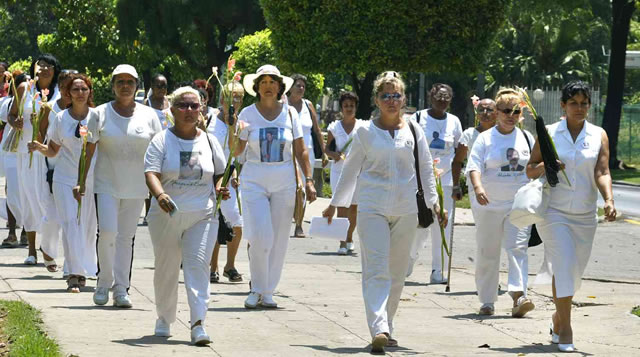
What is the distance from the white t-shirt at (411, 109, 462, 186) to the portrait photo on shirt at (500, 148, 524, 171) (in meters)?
2.11

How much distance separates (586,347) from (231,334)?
2.45 m

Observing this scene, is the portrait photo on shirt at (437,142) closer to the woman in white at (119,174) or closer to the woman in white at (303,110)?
the woman in white at (303,110)

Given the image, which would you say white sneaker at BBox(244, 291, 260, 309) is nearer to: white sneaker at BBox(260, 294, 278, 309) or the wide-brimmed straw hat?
white sneaker at BBox(260, 294, 278, 309)

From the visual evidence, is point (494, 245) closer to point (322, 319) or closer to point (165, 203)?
point (322, 319)

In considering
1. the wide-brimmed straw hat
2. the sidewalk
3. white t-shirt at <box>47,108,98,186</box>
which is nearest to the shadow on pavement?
the sidewalk

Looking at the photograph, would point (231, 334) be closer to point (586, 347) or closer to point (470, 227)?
point (586, 347)

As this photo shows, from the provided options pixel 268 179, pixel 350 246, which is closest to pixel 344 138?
pixel 350 246

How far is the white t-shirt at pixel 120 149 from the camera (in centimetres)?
1020

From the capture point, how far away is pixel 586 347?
9.01m

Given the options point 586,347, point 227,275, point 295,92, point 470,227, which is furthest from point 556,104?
point 586,347

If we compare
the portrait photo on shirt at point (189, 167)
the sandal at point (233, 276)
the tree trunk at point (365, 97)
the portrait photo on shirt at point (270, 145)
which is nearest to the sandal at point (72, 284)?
the sandal at point (233, 276)

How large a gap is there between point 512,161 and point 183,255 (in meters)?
3.38

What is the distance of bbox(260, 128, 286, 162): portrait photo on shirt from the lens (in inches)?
422

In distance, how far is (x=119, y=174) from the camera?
1024cm
